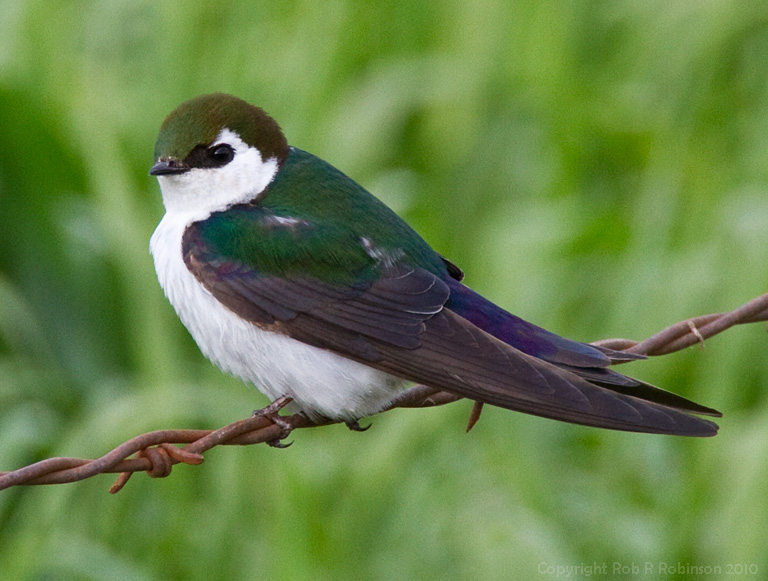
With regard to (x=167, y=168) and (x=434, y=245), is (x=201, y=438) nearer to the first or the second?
(x=167, y=168)

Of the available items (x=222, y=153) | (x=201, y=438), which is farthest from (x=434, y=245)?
(x=201, y=438)

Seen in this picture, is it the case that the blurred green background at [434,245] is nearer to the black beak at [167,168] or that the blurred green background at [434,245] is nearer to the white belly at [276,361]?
the white belly at [276,361]

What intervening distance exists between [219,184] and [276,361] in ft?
1.56

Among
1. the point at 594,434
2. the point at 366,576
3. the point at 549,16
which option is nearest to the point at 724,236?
the point at 594,434

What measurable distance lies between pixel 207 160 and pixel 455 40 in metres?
2.40

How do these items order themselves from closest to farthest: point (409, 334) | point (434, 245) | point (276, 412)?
1. point (409, 334)
2. point (276, 412)
3. point (434, 245)

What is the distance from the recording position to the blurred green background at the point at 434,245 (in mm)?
3365

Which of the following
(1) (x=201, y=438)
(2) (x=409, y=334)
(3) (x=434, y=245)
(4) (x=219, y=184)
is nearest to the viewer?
(1) (x=201, y=438)

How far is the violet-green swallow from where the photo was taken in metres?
2.42

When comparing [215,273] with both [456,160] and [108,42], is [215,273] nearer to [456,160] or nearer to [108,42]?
[456,160]

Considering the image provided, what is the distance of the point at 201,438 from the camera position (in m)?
2.18

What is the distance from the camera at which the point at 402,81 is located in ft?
15.7

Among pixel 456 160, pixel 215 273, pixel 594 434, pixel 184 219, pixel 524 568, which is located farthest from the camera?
pixel 456 160

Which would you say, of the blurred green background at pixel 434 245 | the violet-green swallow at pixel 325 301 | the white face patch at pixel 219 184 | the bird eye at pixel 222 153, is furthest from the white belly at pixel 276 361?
the blurred green background at pixel 434 245
